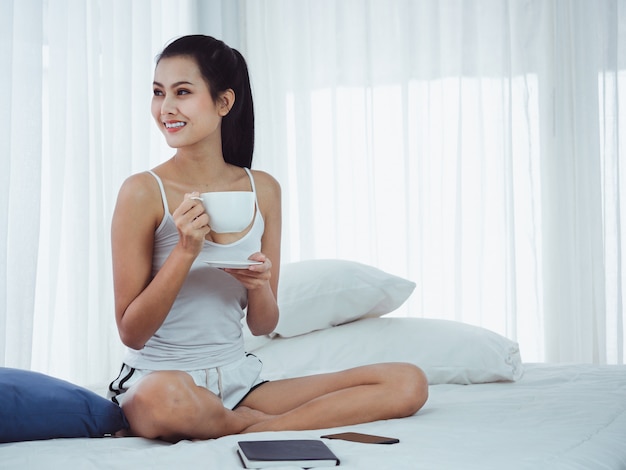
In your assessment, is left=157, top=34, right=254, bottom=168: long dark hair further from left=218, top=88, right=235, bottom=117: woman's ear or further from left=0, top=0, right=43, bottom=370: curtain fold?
left=0, top=0, right=43, bottom=370: curtain fold

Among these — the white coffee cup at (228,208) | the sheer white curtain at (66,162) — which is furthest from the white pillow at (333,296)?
the white coffee cup at (228,208)

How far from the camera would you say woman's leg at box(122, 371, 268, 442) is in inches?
54.7

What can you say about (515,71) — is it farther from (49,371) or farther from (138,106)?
(49,371)

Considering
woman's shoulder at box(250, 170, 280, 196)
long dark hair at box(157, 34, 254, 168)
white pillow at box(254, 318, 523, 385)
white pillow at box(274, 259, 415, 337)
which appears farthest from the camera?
white pillow at box(274, 259, 415, 337)

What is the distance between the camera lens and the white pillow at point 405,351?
82.8 inches

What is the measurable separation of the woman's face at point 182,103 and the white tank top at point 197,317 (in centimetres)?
10

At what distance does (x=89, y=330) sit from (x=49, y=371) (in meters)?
0.21

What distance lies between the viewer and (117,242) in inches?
61.9

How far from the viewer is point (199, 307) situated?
1.64m

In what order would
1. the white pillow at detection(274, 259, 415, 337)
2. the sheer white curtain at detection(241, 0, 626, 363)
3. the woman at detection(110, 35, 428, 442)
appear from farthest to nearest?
the sheer white curtain at detection(241, 0, 626, 363)
the white pillow at detection(274, 259, 415, 337)
the woman at detection(110, 35, 428, 442)

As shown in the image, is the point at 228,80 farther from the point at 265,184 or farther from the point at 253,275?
the point at 253,275

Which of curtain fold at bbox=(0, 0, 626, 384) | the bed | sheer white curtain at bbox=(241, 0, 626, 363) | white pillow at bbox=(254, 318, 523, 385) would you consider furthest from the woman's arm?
sheer white curtain at bbox=(241, 0, 626, 363)

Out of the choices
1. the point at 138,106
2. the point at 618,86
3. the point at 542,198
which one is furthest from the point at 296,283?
the point at 618,86

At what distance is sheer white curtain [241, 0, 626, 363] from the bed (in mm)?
944
